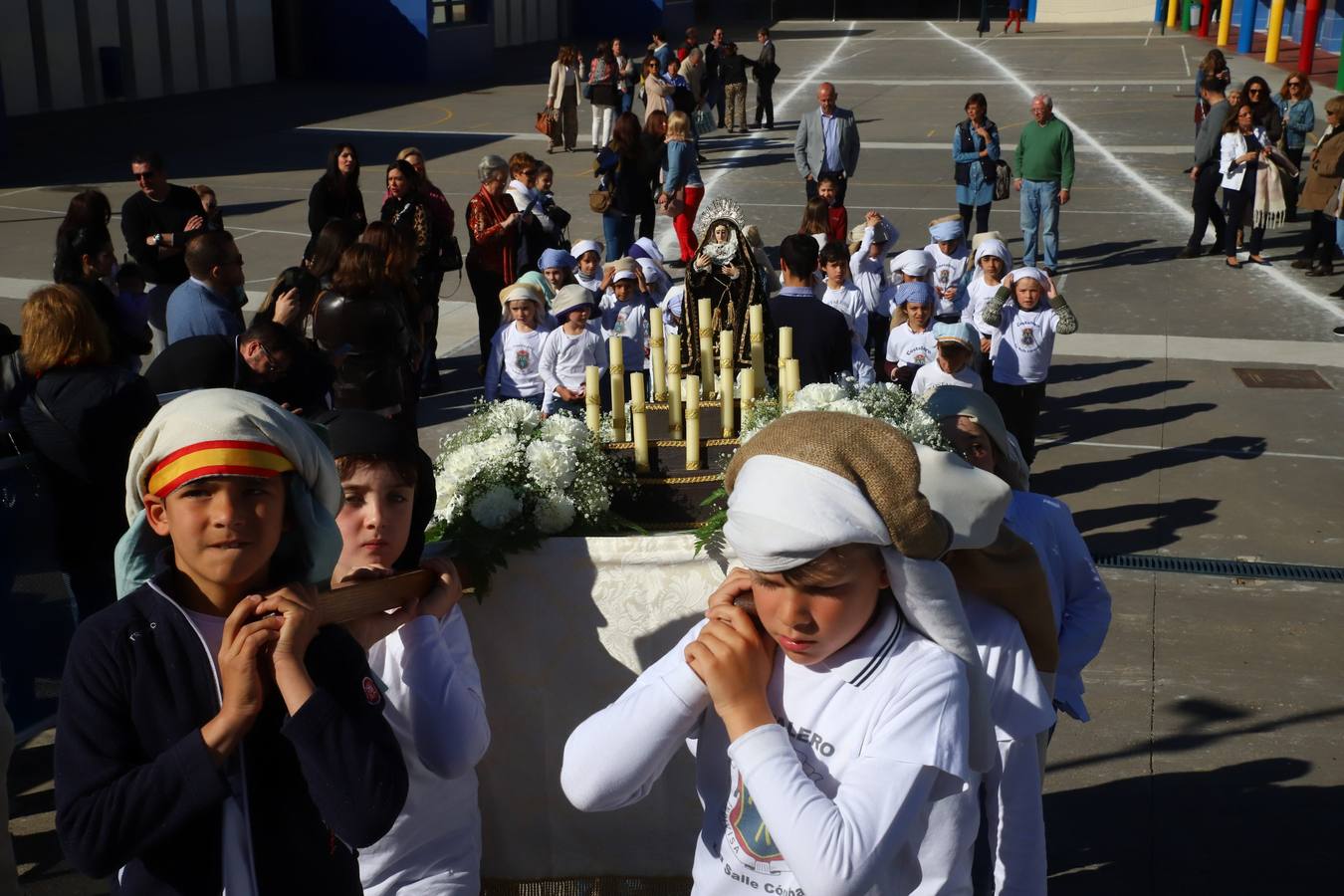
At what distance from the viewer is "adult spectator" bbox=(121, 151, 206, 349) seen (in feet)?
33.6

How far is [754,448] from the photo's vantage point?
232cm

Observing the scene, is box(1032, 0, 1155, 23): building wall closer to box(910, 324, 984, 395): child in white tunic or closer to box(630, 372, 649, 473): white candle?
box(910, 324, 984, 395): child in white tunic

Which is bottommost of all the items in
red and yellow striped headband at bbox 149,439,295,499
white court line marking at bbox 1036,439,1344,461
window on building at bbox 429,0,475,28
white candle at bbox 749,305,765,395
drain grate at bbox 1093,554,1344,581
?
drain grate at bbox 1093,554,1344,581

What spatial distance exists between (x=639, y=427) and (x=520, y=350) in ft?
11.9

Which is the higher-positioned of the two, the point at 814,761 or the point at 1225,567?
the point at 814,761

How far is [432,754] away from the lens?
2.97 m

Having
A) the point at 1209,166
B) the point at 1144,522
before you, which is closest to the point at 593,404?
the point at 1144,522

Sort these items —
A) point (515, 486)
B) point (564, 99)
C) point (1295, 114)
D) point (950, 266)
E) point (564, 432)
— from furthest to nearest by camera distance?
point (564, 99)
point (1295, 114)
point (950, 266)
point (564, 432)
point (515, 486)

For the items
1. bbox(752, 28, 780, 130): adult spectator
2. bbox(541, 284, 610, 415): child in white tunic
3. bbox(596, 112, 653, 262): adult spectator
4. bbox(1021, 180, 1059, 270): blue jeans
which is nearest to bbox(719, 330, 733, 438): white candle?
bbox(541, 284, 610, 415): child in white tunic

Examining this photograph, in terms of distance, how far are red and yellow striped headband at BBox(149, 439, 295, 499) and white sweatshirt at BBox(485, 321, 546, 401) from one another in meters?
5.91

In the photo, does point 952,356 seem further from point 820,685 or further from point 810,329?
point 820,685

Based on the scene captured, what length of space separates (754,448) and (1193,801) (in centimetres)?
384

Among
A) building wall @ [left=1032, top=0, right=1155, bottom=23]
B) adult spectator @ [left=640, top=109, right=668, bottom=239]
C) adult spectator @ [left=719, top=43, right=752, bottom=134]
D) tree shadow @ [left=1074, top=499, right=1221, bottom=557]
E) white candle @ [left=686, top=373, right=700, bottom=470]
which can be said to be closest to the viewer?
white candle @ [left=686, top=373, right=700, bottom=470]

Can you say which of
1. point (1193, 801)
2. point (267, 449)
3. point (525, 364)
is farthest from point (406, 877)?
point (525, 364)
